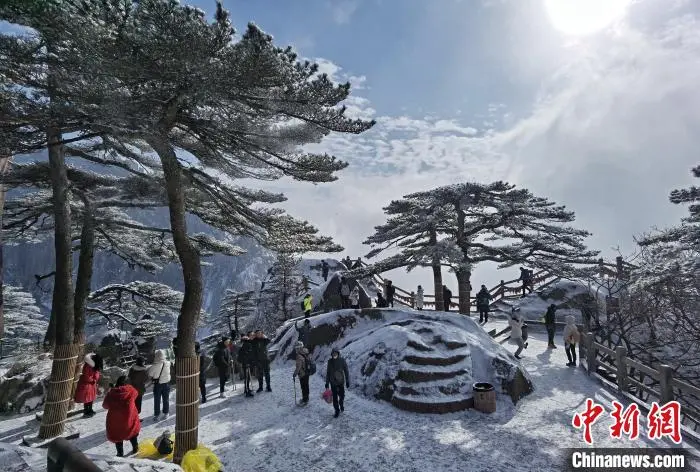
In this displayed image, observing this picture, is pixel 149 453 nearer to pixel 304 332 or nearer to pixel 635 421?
pixel 304 332

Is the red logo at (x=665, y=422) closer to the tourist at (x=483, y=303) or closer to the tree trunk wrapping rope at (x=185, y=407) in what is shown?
the tree trunk wrapping rope at (x=185, y=407)

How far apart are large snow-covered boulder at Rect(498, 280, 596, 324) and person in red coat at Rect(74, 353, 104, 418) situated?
73.4ft

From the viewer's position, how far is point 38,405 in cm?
1063

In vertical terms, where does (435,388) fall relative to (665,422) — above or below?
above

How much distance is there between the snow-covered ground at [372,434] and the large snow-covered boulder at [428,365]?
399 mm

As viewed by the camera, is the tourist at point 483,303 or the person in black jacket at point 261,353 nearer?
the person in black jacket at point 261,353

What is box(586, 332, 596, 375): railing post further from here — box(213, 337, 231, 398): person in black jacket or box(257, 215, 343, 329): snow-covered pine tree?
box(213, 337, 231, 398): person in black jacket

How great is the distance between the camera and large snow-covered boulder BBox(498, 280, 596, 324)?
23453mm

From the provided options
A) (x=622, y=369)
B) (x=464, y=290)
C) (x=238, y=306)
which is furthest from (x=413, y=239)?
(x=238, y=306)

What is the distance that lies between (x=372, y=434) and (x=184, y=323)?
474cm

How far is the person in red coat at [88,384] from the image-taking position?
9.36 m

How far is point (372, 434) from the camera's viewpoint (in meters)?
8.31

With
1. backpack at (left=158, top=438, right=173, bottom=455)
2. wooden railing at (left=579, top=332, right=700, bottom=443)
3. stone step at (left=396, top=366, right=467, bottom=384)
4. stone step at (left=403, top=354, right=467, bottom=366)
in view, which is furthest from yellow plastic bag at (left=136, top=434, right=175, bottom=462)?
wooden railing at (left=579, top=332, right=700, bottom=443)

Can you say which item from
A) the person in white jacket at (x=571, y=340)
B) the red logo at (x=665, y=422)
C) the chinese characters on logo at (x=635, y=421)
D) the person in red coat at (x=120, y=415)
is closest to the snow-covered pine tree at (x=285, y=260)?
the person in red coat at (x=120, y=415)
